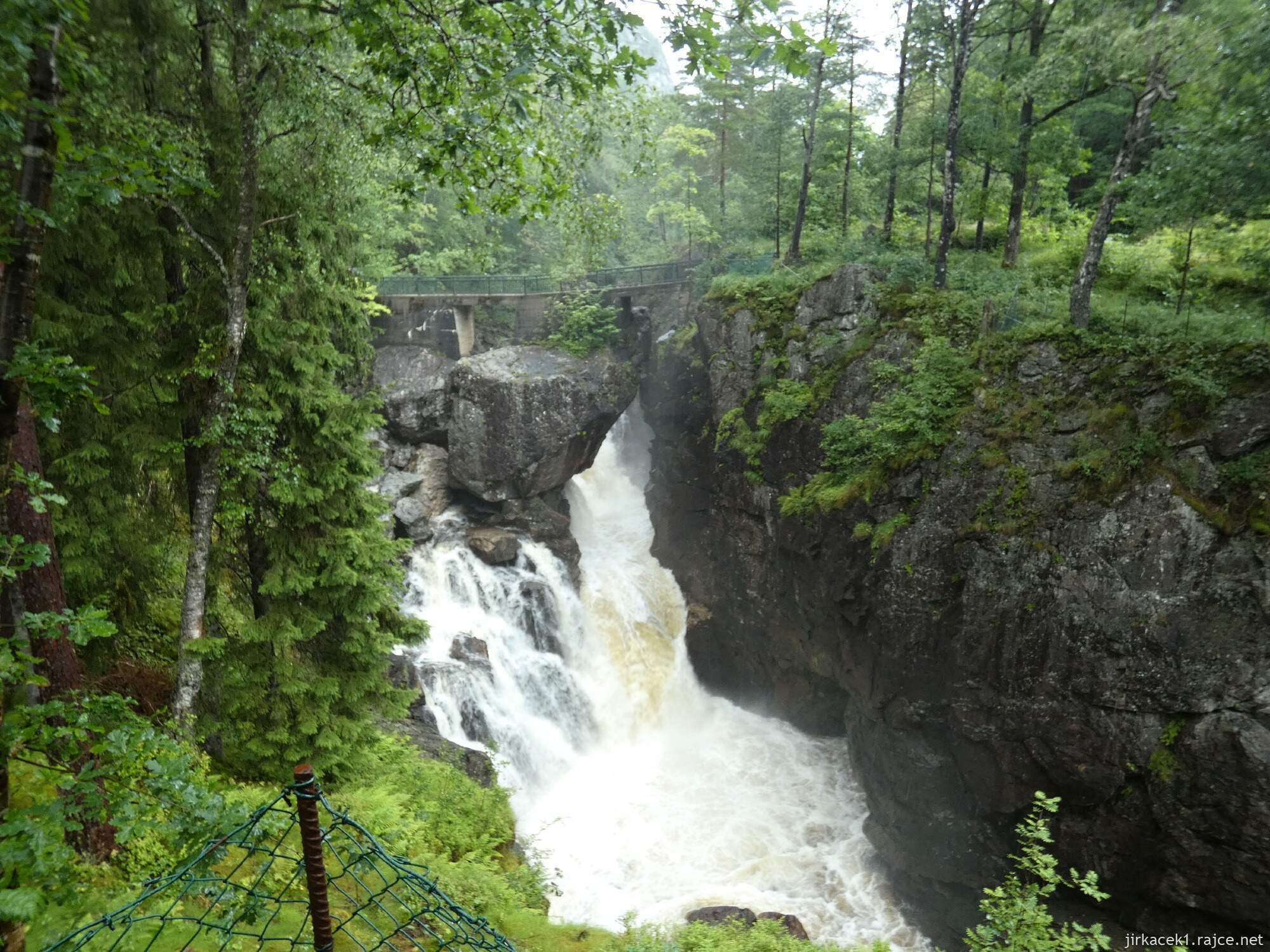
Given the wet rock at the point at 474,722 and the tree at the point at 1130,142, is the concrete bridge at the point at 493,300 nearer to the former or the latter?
the wet rock at the point at 474,722

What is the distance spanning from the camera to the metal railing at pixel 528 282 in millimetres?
23062

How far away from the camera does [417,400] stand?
21.5m

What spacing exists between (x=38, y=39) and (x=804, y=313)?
632 inches

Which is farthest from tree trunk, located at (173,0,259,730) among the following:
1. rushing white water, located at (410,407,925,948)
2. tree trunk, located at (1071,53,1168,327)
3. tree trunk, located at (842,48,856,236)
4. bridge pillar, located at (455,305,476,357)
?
tree trunk, located at (842,48,856,236)

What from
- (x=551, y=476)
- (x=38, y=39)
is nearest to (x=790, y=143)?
(x=551, y=476)

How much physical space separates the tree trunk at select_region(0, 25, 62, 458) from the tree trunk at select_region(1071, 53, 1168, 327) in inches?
557

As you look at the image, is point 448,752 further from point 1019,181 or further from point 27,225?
point 1019,181

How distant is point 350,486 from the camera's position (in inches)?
326

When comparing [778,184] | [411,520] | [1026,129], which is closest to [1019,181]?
[1026,129]

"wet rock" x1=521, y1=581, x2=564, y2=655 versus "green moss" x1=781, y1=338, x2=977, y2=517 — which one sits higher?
"green moss" x1=781, y1=338, x2=977, y2=517

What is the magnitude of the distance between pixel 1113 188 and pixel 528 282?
16.7 m

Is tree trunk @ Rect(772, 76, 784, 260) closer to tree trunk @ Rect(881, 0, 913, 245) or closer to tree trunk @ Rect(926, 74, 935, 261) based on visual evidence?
tree trunk @ Rect(881, 0, 913, 245)

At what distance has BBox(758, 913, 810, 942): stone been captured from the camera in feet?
38.8

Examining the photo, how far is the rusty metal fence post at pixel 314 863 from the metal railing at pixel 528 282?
21.6 metres
